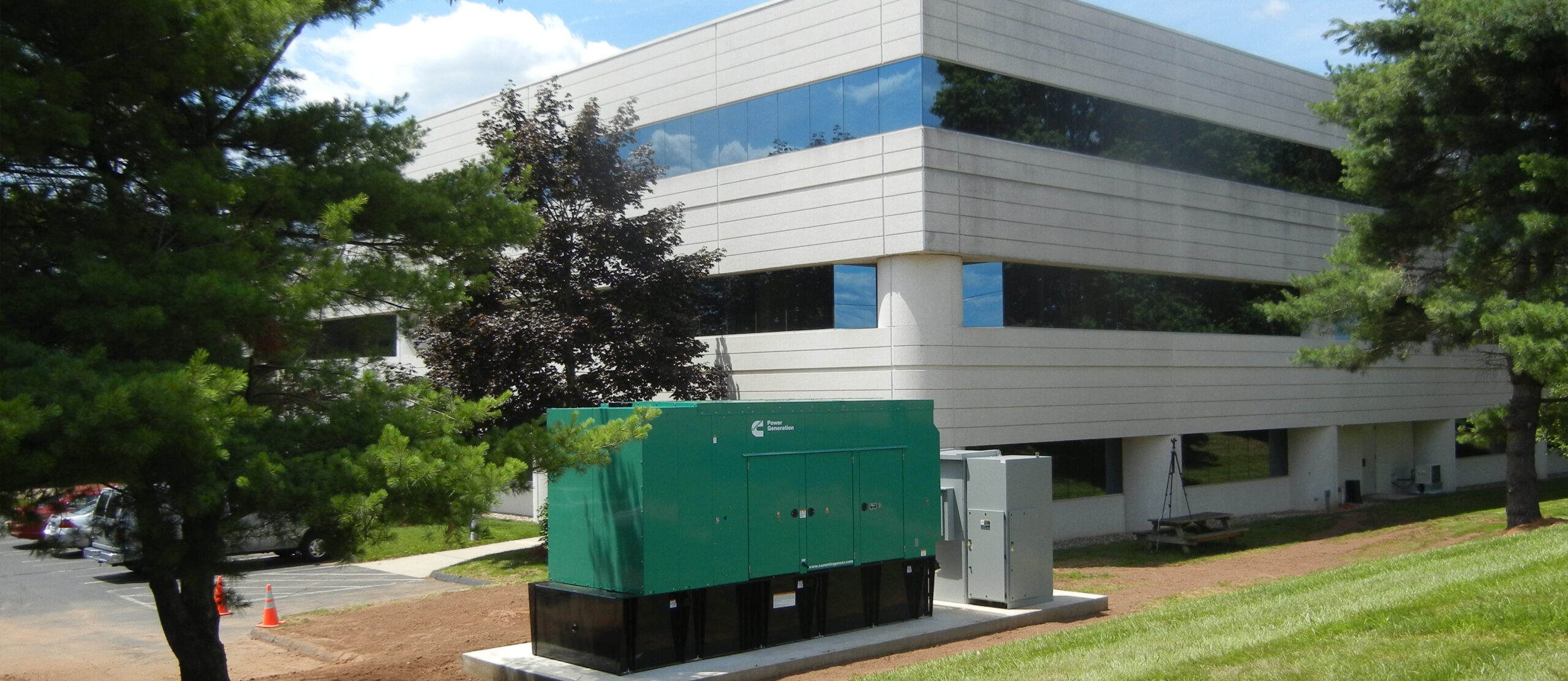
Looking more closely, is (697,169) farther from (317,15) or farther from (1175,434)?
(317,15)

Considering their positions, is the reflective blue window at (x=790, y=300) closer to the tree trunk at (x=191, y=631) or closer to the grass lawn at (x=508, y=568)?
the grass lawn at (x=508, y=568)

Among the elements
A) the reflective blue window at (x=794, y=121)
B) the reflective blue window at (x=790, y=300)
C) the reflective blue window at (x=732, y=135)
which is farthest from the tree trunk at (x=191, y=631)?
the reflective blue window at (x=732, y=135)

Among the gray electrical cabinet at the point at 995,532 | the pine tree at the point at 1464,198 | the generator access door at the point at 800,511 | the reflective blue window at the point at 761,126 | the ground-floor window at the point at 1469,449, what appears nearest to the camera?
the generator access door at the point at 800,511

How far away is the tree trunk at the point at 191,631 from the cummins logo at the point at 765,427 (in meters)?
5.29

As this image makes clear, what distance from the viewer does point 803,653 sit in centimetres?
1199

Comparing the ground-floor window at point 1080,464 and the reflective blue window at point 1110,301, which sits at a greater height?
the reflective blue window at point 1110,301

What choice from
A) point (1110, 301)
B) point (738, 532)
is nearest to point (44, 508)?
point (738, 532)

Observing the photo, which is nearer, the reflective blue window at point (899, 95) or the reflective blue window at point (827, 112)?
the reflective blue window at point (899, 95)

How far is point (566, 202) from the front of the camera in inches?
782

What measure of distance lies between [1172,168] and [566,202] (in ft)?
42.5

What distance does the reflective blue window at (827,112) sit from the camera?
21.7m

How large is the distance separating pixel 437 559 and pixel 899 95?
39.9 feet

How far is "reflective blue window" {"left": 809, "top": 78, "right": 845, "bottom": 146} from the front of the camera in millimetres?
21656

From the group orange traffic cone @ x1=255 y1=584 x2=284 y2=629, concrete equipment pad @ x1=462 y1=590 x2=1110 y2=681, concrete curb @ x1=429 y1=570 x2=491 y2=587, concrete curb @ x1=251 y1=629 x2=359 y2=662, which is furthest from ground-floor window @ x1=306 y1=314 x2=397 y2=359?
concrete curb @ x1=429 y1=570 x2=491 y2=587
